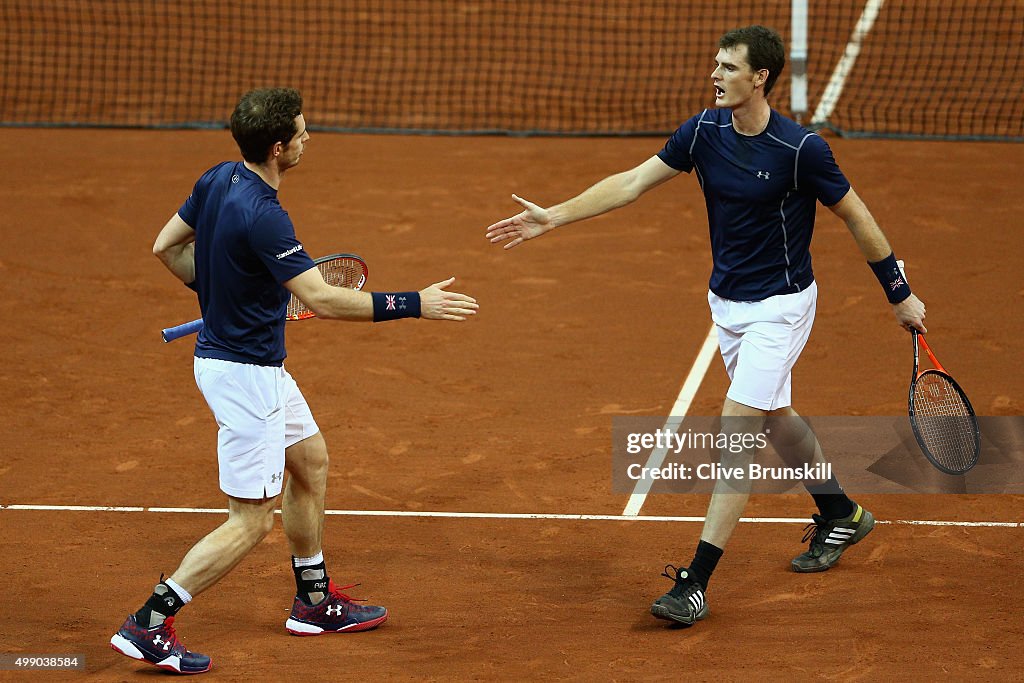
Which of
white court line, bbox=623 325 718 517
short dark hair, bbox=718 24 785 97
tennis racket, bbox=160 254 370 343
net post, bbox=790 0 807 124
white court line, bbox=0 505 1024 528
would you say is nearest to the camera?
short dark hair, bbox=718 24 785 97

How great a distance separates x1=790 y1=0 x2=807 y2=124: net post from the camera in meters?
14.4

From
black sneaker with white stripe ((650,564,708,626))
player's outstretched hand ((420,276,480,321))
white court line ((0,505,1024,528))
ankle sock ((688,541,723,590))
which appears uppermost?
player's outstretched hand ((420,276,480,321))

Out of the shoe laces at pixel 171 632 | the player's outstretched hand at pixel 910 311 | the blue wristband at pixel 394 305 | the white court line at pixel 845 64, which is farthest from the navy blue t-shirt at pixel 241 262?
the white court line at pixel 845 64

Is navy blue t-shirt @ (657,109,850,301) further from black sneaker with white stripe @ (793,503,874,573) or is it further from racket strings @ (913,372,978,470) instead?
racket strings @ (913,372,978,470)

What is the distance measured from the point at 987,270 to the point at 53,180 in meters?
8.75

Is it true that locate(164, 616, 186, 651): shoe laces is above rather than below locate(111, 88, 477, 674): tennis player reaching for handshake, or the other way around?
below

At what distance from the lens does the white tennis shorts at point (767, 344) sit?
19.5 ft

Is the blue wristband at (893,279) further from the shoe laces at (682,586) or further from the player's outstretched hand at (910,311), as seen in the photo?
the shoe laces at (682,586)

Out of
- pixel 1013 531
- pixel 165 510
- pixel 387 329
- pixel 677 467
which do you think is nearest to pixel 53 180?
pixel 387 329

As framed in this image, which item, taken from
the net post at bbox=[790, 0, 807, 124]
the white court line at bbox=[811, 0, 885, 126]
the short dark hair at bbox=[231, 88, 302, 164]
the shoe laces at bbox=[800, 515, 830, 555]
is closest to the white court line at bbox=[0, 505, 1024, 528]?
the shoe laces at bbox=[800, 515, 830, 555]

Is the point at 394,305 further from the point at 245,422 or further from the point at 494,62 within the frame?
the point at 494,62

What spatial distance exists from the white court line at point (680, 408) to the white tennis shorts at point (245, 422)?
2.35m

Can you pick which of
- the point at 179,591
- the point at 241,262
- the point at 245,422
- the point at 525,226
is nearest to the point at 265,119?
the point at 241,262

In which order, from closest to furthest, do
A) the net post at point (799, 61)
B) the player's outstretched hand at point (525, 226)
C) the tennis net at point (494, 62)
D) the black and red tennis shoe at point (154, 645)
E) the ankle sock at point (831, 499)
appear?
the black and red tennis shoe at point (154, 645) → the player's outstretched hand at point (525, 226) → the ankle sock at point (831, 499) → the net post at point (799, 61) → the tennis net at point (494, 62)
